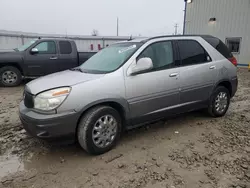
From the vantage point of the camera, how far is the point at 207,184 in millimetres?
2375

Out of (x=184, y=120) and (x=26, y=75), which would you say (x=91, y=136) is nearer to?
(x=184, y=120)

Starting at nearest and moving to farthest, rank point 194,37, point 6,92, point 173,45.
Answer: point 173,45 < point 194,37 < point 6,92

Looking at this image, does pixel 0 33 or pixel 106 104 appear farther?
pixel 0 33

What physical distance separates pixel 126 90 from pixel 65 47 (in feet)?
19.4

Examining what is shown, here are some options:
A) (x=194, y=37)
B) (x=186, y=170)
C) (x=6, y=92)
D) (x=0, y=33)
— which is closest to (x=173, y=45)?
(x=194, y=37)

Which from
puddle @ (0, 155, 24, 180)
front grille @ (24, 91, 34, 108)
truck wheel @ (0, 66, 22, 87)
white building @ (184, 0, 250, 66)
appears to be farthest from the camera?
white building @ (184, 0, 250, 66)

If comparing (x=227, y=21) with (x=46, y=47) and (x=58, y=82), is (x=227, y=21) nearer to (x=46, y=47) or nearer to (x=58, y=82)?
(x=46, y=47)

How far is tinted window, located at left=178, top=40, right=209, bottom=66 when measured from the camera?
147 inches

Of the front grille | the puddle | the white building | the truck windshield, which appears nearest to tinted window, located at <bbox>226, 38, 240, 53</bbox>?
the white building

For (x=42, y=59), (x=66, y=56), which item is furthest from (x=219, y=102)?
(x=42, y=59)

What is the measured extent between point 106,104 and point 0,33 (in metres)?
11.3

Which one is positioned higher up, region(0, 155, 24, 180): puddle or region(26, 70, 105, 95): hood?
region(26, 70, 105, 95): hood

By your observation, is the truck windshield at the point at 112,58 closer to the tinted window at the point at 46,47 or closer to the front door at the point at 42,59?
the front door at the point at 42,59

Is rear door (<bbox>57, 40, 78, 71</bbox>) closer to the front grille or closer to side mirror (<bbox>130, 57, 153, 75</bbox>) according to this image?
the front grille
